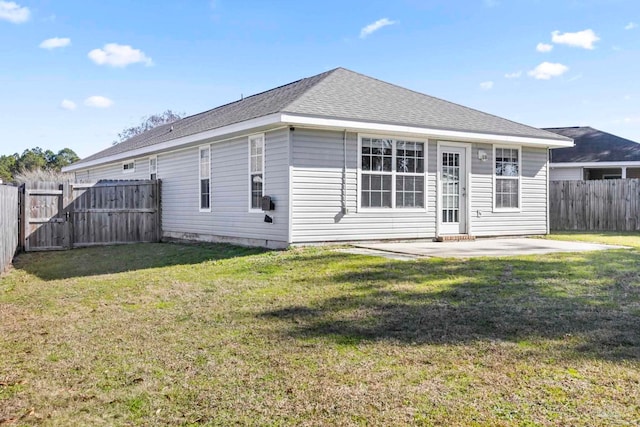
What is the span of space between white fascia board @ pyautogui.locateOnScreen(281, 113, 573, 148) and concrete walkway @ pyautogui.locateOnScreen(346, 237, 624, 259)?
2.37m

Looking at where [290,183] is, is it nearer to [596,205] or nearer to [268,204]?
[268,204]

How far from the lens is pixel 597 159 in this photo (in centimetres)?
2102

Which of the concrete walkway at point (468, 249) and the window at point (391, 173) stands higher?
the window at point (391, 173)

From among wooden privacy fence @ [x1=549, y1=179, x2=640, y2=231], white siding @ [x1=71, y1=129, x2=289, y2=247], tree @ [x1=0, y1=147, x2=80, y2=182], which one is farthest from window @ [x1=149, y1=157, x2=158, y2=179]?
tree @ [x1=0, y1=147, x2=80, y2=182]

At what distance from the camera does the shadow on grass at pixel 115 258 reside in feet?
30.2

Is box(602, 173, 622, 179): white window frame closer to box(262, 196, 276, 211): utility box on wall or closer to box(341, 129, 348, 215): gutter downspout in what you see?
box(341, 129, 348, 215): gutter downspout

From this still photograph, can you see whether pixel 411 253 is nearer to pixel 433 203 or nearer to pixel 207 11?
pixel 433 203

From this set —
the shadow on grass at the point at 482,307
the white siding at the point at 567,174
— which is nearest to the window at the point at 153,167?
the shadow on grass at the point at 482,307

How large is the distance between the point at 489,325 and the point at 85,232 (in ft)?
38.3

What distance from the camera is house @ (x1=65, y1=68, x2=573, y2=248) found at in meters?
10.2

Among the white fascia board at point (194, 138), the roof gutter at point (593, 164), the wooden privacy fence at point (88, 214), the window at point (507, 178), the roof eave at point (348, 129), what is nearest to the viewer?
the roof eave at point (348, 129)

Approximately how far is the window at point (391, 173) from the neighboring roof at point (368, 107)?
0.59 m

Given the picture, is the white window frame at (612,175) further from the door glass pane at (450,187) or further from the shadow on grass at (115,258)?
the shadow on grass at (115,258)

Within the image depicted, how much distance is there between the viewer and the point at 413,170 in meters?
11.4
